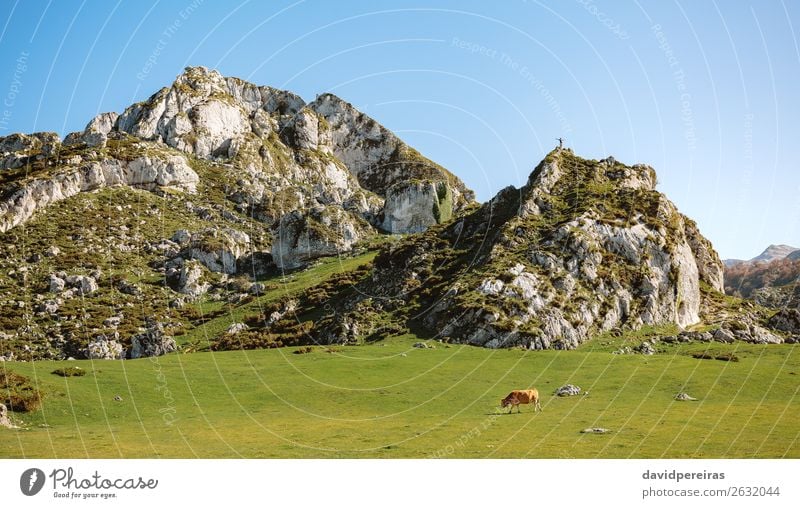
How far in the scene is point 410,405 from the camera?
48.0 m

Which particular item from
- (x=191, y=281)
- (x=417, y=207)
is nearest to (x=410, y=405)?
(x=191, y=281)

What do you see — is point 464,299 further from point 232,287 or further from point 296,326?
point 232,287

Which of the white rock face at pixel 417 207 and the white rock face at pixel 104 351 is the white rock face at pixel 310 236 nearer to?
the white rock face at pixel 417 207

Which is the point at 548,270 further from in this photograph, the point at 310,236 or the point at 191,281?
the point at 191,281

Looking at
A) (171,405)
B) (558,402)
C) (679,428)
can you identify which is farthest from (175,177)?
(679,428)

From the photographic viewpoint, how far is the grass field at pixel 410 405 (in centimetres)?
3256

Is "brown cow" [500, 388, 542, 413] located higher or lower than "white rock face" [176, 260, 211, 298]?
lower

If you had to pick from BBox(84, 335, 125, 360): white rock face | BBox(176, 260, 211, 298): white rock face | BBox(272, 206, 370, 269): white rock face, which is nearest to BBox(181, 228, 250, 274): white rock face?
BBox(176, 260, 211, 298): white rock face

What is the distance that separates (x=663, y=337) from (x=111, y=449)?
64.6 meters

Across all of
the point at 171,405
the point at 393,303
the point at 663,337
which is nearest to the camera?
the point at 171,405

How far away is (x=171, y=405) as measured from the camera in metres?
47.1

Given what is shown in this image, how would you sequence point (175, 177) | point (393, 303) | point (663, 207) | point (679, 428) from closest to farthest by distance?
point (679, 428), point (393, 303), point (663, 207), point (175, 177)

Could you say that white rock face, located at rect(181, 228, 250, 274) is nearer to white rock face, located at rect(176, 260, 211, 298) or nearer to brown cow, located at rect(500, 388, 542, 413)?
white rock face, located at rect(176, 260, 211, 298)

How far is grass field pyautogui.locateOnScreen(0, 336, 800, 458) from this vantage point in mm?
32562
